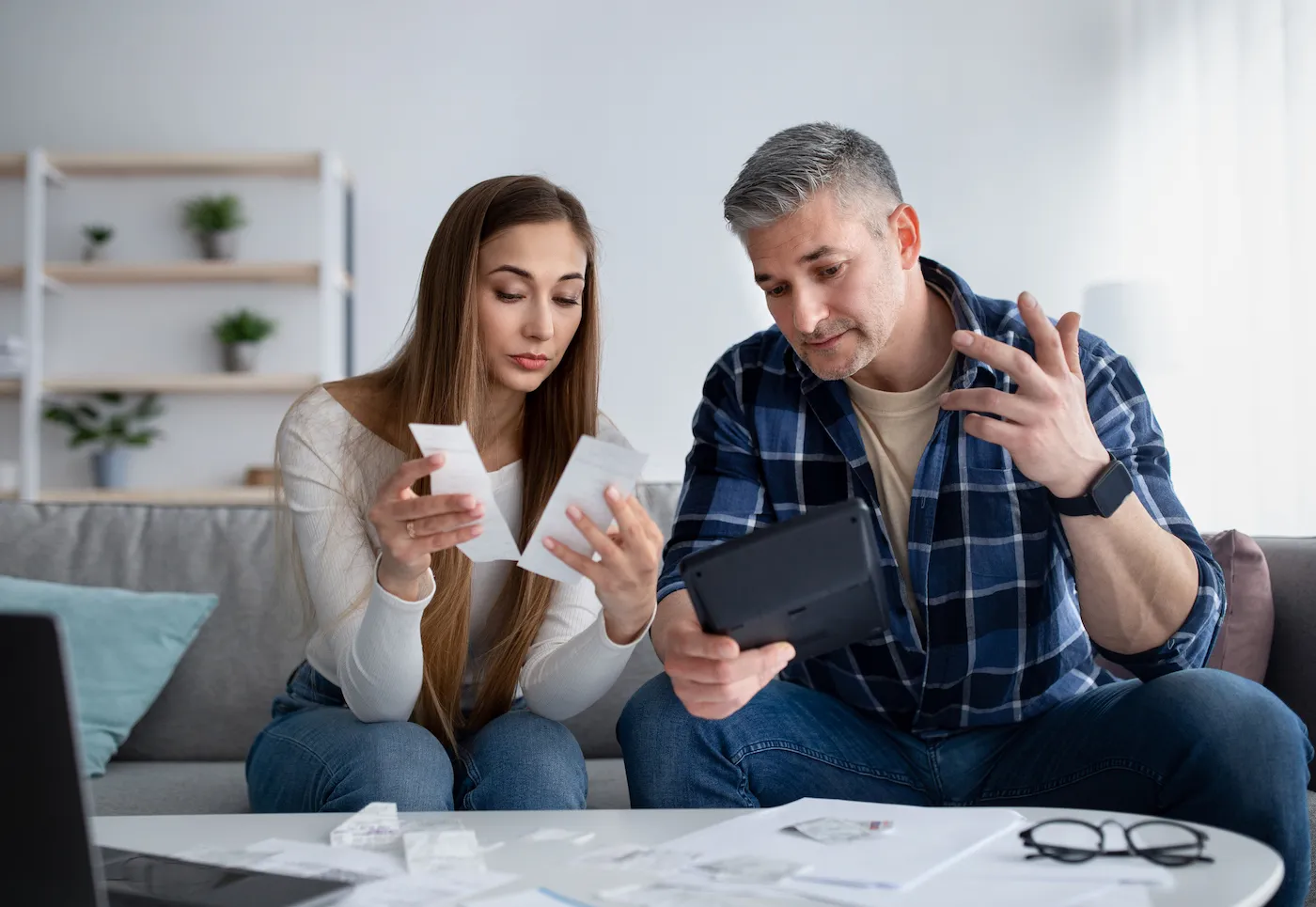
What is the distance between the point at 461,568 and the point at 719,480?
357mm

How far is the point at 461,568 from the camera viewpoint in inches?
58.3

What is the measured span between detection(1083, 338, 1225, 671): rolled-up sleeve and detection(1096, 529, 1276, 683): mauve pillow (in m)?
0.42

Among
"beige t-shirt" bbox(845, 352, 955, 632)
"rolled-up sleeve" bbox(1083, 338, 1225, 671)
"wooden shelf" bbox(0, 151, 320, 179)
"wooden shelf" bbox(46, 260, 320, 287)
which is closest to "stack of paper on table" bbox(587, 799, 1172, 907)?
"rolled-up sleeve" bbox(1083, 338, 1225, 671)

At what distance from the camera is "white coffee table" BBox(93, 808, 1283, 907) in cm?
75

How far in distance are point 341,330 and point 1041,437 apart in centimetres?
344

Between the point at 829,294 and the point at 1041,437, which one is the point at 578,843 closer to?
the point at 1041,437

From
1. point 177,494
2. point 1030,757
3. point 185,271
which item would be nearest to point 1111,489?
point 1030,757

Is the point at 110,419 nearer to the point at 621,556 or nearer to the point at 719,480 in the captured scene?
the point at 719,480

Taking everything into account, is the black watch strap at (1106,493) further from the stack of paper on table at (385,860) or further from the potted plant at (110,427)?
the potted plant at (110,427)

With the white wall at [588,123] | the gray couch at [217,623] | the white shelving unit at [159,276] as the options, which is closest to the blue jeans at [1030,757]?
the gray couch at [217,623]

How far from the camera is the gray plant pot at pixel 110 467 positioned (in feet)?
13.3

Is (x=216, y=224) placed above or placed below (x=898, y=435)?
above

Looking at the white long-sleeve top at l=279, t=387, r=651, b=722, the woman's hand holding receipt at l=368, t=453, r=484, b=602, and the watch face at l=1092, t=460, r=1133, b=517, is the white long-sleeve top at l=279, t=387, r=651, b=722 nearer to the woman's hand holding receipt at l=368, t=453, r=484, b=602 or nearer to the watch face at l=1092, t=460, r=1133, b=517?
the woman's hand holding receipt at l=368, t=453, r=484, b=602

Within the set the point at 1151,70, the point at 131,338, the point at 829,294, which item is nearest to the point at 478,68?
the point at 131,338
